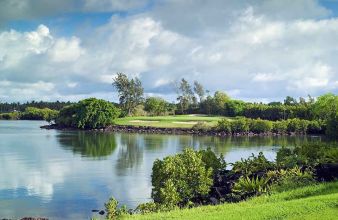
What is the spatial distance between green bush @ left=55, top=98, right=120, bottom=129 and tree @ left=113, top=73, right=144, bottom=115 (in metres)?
24.1

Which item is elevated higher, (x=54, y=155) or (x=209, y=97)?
(x=209, y=97)

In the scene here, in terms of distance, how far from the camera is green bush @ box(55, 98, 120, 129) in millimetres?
112438

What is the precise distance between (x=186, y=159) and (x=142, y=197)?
6711 millimetres

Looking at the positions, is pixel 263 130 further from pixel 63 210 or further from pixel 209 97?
pixel 63 210

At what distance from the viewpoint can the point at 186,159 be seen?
811 inches

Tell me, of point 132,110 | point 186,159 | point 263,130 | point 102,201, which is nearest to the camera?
point 186,159

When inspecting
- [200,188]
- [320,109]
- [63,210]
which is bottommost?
[63,210]

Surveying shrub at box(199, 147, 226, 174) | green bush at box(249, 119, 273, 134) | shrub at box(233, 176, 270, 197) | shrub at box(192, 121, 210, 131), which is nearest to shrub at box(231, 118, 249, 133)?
green bush at box(249, 119, 273, 134)

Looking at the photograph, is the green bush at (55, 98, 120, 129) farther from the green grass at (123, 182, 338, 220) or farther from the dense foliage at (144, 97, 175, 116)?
the green grass at (123, 182, 338, 220)

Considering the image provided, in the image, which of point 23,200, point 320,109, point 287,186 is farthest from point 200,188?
point 320,109

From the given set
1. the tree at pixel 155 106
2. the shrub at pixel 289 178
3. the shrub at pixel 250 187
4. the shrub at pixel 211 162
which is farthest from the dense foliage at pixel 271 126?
the shrub at pixel 250 187

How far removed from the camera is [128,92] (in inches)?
5620

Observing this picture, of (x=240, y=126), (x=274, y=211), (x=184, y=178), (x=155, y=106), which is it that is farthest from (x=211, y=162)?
(x=155, y=106)

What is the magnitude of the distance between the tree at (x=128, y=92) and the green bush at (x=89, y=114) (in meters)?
24.1
